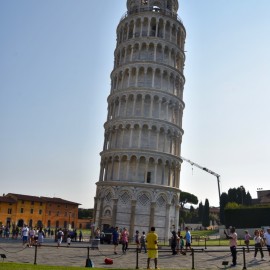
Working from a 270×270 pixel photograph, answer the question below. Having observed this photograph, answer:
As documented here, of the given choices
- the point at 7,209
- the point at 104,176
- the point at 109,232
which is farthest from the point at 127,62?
the point at 7,209

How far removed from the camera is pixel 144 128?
46.2 meters

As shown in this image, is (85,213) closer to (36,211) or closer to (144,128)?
(36,211)

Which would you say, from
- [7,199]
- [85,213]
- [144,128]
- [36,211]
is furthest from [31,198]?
[144,128]

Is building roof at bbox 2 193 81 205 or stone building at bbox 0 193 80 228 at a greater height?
building roof at bbox 2 193 81 205

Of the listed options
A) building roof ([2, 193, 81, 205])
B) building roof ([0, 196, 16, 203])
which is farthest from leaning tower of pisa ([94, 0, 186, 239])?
building roof ([2, 193, 81, 205])

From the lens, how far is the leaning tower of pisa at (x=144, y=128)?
1736 inches

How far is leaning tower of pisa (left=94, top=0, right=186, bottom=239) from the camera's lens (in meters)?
44.1

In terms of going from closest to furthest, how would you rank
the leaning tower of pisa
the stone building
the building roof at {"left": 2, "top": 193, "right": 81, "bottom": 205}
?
the leaning tower of pisa → the stone building → the building roof at {"left": 2, "top": 193, "right": 81, "bottom": 205}

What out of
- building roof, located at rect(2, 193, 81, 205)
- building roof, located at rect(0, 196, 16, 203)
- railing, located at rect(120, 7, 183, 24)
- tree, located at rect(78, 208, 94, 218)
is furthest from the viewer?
tree, located at rect(78, 208, 94, 218)

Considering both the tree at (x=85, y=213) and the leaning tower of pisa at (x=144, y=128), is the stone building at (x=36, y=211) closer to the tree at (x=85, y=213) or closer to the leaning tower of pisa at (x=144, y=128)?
the tree at (x=85, y=213)

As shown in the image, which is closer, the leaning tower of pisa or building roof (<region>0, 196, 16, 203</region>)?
the leaning tower of pisa

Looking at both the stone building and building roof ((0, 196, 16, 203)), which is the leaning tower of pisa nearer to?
the stone building

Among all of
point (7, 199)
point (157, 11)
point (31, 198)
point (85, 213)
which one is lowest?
point (85, 213)

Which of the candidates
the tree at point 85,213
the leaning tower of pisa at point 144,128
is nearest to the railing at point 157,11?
the leaning tower of pisa at point 144,128
